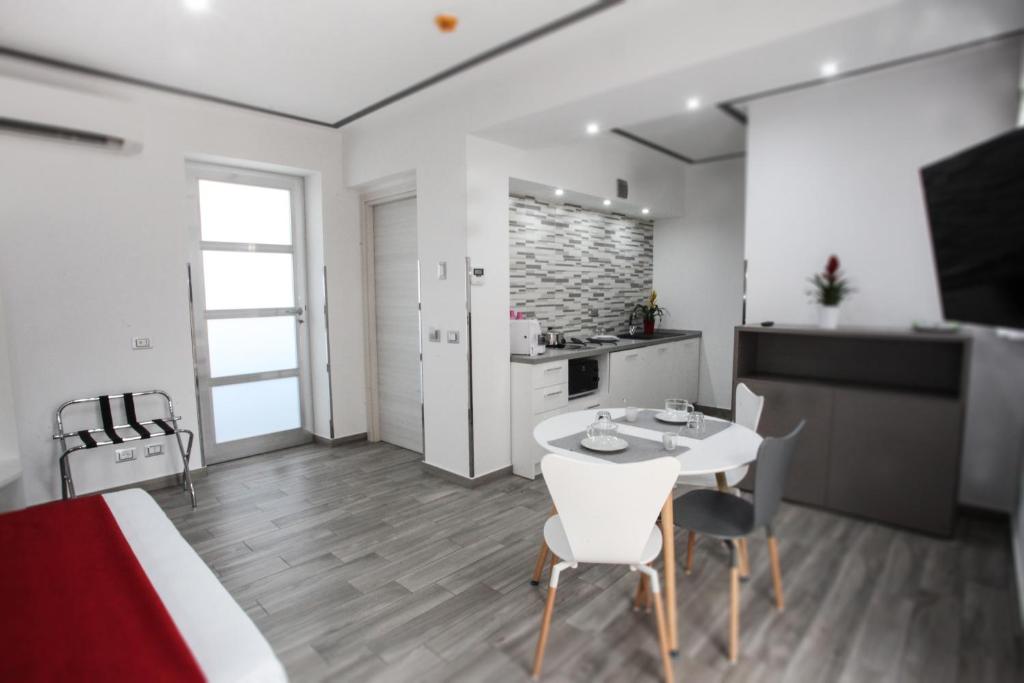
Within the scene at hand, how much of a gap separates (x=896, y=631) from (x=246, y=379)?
454cm

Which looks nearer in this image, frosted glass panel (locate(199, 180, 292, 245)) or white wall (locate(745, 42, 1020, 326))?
white wall (locate(745, 42, 1020, 326))

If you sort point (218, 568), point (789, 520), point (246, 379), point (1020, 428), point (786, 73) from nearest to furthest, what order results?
1. point (1020, 428)
2. point (786, 73)
3. point (218, 568)
4. point (789, 520)
5. point (246, 379)

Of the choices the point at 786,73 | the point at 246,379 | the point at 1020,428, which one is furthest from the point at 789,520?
the point at 246,379

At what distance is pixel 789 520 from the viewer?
119 inches

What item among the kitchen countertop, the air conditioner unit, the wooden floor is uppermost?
the air conditioner unit

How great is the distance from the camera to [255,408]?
14.5 feet

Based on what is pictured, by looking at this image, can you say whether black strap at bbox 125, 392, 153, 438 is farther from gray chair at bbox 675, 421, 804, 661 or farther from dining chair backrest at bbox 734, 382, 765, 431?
dining chair backrest at bbox 734, 382, 765, 431

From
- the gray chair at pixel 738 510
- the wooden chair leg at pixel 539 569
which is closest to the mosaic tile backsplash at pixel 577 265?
the wooden chair leg at pixel 539 569

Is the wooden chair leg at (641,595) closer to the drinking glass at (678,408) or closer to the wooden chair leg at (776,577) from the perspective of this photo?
the wooden chair leg at (776,577)

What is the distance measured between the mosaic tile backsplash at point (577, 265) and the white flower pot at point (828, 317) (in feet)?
7.89

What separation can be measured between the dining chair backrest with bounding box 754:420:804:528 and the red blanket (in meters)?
1.82

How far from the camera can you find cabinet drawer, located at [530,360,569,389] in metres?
3.72

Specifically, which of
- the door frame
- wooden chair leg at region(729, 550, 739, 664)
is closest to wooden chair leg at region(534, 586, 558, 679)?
wooden chair leg at region(729, 550, 739, 664)

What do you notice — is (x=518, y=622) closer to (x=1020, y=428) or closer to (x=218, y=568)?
(x=218, y=568)
